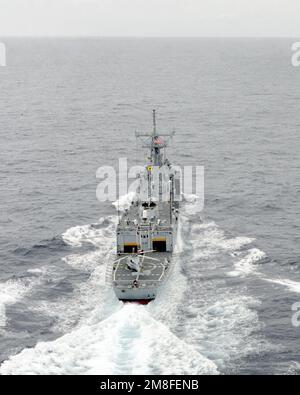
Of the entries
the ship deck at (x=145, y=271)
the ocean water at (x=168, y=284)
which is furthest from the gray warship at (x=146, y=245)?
the ocean water at (x=168, y=284)

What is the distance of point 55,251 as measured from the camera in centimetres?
9969

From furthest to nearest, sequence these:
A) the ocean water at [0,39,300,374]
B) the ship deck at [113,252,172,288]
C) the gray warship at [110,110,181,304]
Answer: the ship deck at [113,252,172,288]
the gray warship at [110,110,181,304]
the ocean water at [0,39,300,374]

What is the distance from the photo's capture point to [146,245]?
304 feet

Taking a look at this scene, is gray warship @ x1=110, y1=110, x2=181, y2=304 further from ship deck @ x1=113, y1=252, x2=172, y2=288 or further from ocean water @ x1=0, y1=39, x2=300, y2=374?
ocean water @ x1=0, y1=39, x2=300, y2=374

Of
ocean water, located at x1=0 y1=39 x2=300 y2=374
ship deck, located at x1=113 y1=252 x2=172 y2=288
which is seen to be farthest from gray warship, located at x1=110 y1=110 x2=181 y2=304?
ocean water, located at x1=0 y1=39 x2=300 y2=374

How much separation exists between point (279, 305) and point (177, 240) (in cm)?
2359

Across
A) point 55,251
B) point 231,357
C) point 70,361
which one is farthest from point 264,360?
point 55,251

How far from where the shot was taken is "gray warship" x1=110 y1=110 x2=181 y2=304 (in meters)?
80.6

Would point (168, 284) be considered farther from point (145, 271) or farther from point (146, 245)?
point (146, 245)

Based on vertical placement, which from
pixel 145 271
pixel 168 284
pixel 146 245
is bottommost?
pixel 168 284

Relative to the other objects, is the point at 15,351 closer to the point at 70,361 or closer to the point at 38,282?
the point at 70,361

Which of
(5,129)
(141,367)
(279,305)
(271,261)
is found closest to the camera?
(141,367)

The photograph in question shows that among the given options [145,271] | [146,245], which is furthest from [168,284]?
[146,245]

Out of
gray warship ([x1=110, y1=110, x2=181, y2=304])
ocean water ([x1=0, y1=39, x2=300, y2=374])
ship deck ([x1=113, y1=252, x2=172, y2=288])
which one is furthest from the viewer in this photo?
ship deck ([x1=113, y1=252, x2=172, y2=288])
